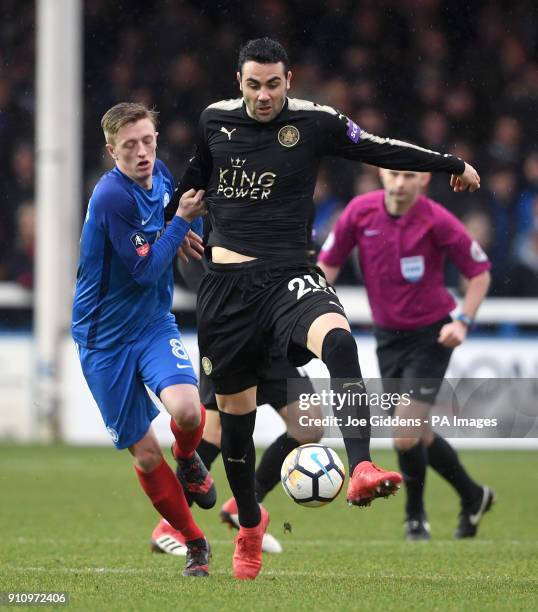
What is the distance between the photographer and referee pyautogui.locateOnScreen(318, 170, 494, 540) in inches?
314

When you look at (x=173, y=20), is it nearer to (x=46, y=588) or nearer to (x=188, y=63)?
(x=188, y=63)

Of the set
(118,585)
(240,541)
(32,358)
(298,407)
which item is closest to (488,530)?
(298,407)

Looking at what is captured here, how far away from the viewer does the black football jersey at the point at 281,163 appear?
5.59m

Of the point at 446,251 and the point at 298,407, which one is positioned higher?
the point at 446,251

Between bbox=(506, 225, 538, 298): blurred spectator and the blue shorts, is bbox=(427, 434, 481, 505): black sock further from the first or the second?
bbox=(506, 225, 538, 298): blurred spectator

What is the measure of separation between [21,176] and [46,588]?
10703 mm

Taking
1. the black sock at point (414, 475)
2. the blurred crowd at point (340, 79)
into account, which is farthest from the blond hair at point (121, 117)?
the blurred crowd at point (340, 79)

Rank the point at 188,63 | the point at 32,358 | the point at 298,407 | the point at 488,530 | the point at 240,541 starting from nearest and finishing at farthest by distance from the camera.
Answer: the point at 240,541 → the point at 298,407 → the point at 488,530 → the point at 32,358 → the point at 188,63

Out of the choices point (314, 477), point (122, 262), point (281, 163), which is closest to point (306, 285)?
point (281, 163)

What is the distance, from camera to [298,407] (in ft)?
23.7

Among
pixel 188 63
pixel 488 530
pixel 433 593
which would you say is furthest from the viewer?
pixel 188 63

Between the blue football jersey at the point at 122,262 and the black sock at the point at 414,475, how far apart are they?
2.32 metres

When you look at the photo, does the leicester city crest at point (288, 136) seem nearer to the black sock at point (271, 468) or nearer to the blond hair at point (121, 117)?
the blond hair at point (121, 117)

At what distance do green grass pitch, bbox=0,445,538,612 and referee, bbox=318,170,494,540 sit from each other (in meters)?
0.71
